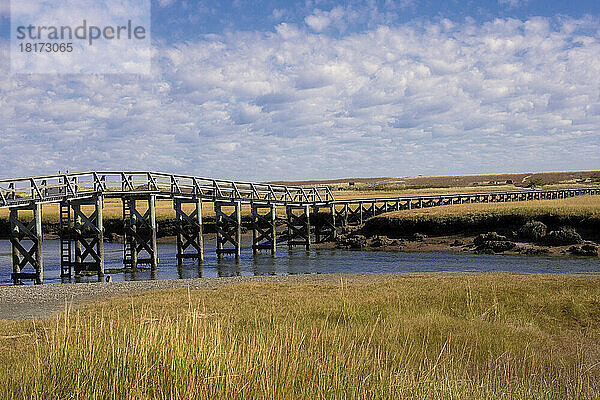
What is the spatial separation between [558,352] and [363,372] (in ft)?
16.1

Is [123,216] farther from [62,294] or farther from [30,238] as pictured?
[62,294]

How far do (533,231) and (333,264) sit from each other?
49.4ft

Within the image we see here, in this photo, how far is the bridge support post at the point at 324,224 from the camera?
172 ft

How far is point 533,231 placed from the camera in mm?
40000

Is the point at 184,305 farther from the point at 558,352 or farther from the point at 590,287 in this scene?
the point at 590,287

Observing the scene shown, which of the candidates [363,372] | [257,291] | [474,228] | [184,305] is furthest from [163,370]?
[474,228]

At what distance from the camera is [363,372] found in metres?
7.28

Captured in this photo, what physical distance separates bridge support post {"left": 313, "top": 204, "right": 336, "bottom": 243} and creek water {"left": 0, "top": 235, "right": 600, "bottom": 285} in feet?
25.1

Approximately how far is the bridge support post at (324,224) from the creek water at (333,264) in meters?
7.66

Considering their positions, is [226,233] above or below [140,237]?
below

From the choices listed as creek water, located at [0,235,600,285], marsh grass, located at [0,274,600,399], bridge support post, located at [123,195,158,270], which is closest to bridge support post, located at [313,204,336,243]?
creek water, located at [0,235,600,285]

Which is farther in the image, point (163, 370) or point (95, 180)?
point (95, 180)

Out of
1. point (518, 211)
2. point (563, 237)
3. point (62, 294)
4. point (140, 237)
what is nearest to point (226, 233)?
point (140, 237)

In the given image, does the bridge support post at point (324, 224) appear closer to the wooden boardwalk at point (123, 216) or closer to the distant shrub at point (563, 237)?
the wooden boardwalk at point (123, 216)
